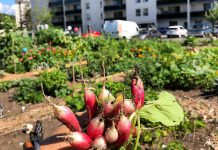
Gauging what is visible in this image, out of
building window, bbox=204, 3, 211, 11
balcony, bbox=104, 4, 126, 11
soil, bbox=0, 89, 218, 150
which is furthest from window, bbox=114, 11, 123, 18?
soil, bbox=0, 89, 218, 150

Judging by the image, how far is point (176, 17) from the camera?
4875 cm

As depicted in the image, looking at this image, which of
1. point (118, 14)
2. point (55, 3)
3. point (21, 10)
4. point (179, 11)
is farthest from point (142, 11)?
point (55, 3)

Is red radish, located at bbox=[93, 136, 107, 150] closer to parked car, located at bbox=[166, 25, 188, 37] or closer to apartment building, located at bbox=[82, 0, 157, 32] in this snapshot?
parked car, located at bbox=[166, 25, 188, 37]

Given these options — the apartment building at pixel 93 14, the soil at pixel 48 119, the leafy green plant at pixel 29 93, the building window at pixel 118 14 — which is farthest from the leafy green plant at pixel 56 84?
the apartment building at pixel 93 14

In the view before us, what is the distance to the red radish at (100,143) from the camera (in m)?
1.32

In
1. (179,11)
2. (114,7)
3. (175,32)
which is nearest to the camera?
(175,32)

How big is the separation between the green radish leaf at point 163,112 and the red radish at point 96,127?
0.61 ft

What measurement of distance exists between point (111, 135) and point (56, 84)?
26.3ft

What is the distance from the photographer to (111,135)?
134cm

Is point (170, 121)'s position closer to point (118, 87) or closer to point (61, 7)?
point (118, 87)

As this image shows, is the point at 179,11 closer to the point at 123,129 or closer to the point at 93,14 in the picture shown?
the point at 93,14

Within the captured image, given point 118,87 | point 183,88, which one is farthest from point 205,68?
point 118,87

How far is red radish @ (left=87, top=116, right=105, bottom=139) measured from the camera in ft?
4.45

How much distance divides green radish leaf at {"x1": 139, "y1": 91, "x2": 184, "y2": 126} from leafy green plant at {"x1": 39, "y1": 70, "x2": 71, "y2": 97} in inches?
305
